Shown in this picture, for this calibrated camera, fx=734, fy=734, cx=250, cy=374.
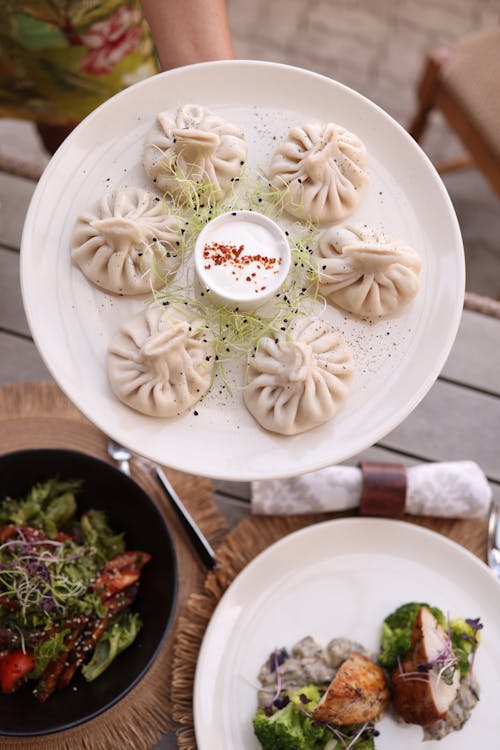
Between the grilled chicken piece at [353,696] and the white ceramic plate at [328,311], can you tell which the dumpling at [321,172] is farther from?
the grilled chicken piece at [353,696]

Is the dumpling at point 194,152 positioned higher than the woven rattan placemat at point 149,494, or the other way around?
the dumpling at point 194,152

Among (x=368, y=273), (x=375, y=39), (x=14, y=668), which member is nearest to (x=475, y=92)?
(x=375, y=39)

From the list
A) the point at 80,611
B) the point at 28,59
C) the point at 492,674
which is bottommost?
the point at 80,611

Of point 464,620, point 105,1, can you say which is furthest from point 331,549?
point 105,1

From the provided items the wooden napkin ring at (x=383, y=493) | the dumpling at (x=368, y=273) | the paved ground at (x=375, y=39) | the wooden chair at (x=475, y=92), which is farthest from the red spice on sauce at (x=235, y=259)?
the paved ground at (x=375, y=39)

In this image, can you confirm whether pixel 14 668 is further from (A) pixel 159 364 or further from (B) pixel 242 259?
(B) pixel 242 259

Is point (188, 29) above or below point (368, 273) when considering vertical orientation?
above

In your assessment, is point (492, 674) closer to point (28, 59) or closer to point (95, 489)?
point (95, 489)
